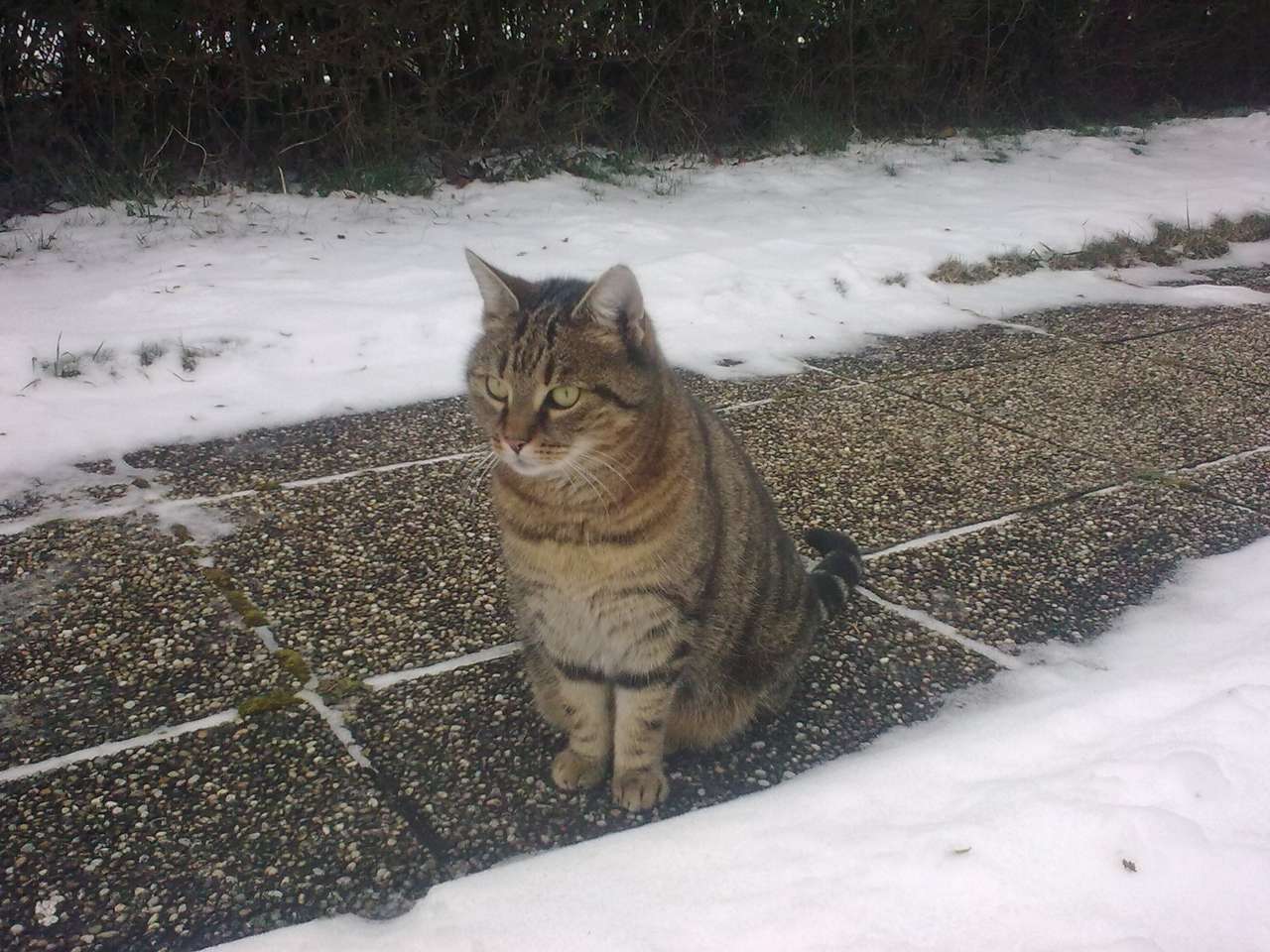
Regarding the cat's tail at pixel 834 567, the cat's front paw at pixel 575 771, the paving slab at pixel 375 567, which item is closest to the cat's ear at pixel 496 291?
the paving slab at pixel 375 567

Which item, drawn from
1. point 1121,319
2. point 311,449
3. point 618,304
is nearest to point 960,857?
point 618,304

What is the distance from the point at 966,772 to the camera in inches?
83.9

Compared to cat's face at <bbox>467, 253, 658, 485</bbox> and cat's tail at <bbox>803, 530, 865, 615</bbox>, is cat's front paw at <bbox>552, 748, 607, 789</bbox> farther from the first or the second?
cat's tail at <bbox>803, 530, 865, 615</bbox>

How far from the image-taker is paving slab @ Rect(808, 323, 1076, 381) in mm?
4730

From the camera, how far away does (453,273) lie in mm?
5195

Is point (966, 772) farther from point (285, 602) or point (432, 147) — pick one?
point (432, 147)

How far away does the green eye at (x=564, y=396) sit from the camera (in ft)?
7.00

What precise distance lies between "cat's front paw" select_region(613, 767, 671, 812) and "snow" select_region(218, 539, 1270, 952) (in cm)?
9

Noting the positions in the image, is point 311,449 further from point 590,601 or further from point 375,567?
point 590,601

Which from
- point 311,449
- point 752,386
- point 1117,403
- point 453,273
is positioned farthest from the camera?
point 453,273

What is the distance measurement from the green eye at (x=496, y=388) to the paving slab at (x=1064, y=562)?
4.32 ft

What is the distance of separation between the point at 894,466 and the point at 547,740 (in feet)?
6.30

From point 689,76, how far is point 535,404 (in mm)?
5762

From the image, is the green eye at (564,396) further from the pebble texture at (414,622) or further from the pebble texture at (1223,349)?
the pebble texture at (1223,349)
